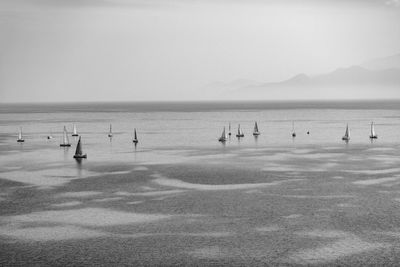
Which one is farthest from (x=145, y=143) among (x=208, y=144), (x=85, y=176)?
(x=85, y=176)

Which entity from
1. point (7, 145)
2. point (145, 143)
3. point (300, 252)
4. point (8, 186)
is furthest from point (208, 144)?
point (300, 252)

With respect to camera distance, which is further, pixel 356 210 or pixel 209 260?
pixel 356 210

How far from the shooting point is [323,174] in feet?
152

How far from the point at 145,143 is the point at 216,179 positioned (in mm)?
39267

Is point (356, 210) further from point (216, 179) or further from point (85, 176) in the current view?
point (85, 176)

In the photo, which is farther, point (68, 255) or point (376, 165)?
point (376, 165)

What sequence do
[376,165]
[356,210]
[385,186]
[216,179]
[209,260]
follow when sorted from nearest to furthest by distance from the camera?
[209,260]
[356,210]
[385,186]
[216,179]
[376,165]

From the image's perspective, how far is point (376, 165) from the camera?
5256 centimetres

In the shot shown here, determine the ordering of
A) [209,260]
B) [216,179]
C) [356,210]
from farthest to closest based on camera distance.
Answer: [216,179] → [356,210] → [209,260]

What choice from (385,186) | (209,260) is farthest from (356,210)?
(209,260)

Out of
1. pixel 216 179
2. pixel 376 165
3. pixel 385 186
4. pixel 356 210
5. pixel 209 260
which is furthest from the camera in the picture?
pixel 376 165

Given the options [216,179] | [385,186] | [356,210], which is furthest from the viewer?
[216,179]

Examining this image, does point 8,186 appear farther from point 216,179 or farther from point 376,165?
point 376,165

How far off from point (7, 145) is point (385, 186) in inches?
2213
